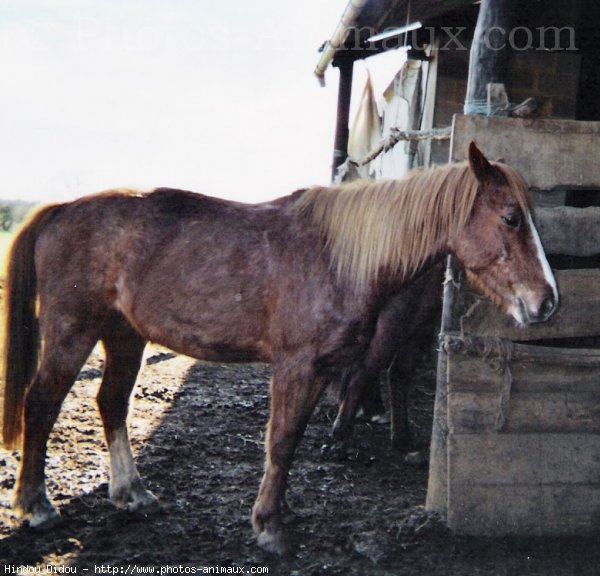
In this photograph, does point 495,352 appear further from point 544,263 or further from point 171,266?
point 171,266

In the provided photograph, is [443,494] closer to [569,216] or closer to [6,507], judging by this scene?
[569,216]

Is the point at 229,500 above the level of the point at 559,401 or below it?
below

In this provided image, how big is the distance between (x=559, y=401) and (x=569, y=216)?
938 mm

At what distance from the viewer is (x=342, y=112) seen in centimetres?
802

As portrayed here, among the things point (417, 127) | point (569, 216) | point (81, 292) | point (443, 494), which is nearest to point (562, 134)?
point (569, 216)

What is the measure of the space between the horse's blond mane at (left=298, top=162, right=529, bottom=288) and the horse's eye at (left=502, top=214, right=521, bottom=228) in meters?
0.16

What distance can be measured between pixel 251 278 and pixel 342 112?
5.42 meters

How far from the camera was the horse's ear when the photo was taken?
2686 millimetres

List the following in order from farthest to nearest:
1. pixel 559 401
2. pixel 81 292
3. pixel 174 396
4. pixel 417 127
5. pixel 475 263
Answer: pixel 417 127, pixel 174 396, pixel 81 292, pixel 559 401, pixel 475 263

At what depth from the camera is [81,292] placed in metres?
3.29

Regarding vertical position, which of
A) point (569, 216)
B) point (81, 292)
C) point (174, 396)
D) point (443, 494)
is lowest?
point (174, 396)

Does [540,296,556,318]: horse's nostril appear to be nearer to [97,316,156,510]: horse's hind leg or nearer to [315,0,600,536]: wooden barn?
[315,0,600,536]: wooden barn

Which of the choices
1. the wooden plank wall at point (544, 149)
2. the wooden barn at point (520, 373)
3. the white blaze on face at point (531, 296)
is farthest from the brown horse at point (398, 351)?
the white blaze on face at point (531, 296)

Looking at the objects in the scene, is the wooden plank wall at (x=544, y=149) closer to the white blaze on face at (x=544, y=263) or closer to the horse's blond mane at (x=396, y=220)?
the horse's blond mane at (x=396, y=220)
